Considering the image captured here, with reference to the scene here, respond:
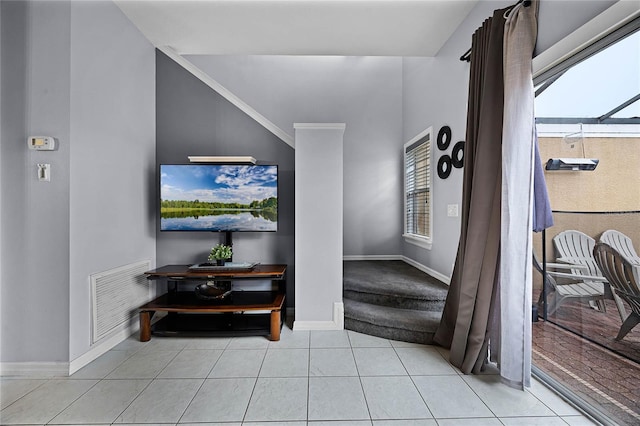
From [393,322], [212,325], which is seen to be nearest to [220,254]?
[212,325]

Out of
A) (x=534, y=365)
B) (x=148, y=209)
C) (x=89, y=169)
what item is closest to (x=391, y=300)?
(x=534, y=365)

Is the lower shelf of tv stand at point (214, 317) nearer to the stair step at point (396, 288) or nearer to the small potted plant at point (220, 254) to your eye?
the small potted plant at point (220, 254)

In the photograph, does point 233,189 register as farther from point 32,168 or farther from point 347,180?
point 347,180

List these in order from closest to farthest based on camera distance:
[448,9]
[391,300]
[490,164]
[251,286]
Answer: [490,164], [448,9], [391,300], [251,286]

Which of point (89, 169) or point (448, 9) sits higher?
point (448, 9)

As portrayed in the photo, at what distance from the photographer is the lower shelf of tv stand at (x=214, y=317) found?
2.69 meters

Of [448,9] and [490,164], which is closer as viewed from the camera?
Result: [490,164]

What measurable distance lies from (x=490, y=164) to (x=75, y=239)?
120 inches

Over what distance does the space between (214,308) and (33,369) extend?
4.12 ft

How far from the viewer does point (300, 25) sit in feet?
9.56

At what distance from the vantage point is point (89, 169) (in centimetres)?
235

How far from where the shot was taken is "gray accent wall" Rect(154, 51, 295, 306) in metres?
3.26

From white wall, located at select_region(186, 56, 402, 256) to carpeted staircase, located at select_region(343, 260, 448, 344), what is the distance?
125 centimetres

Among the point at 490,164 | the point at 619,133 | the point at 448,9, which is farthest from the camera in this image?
the point at 448,9
